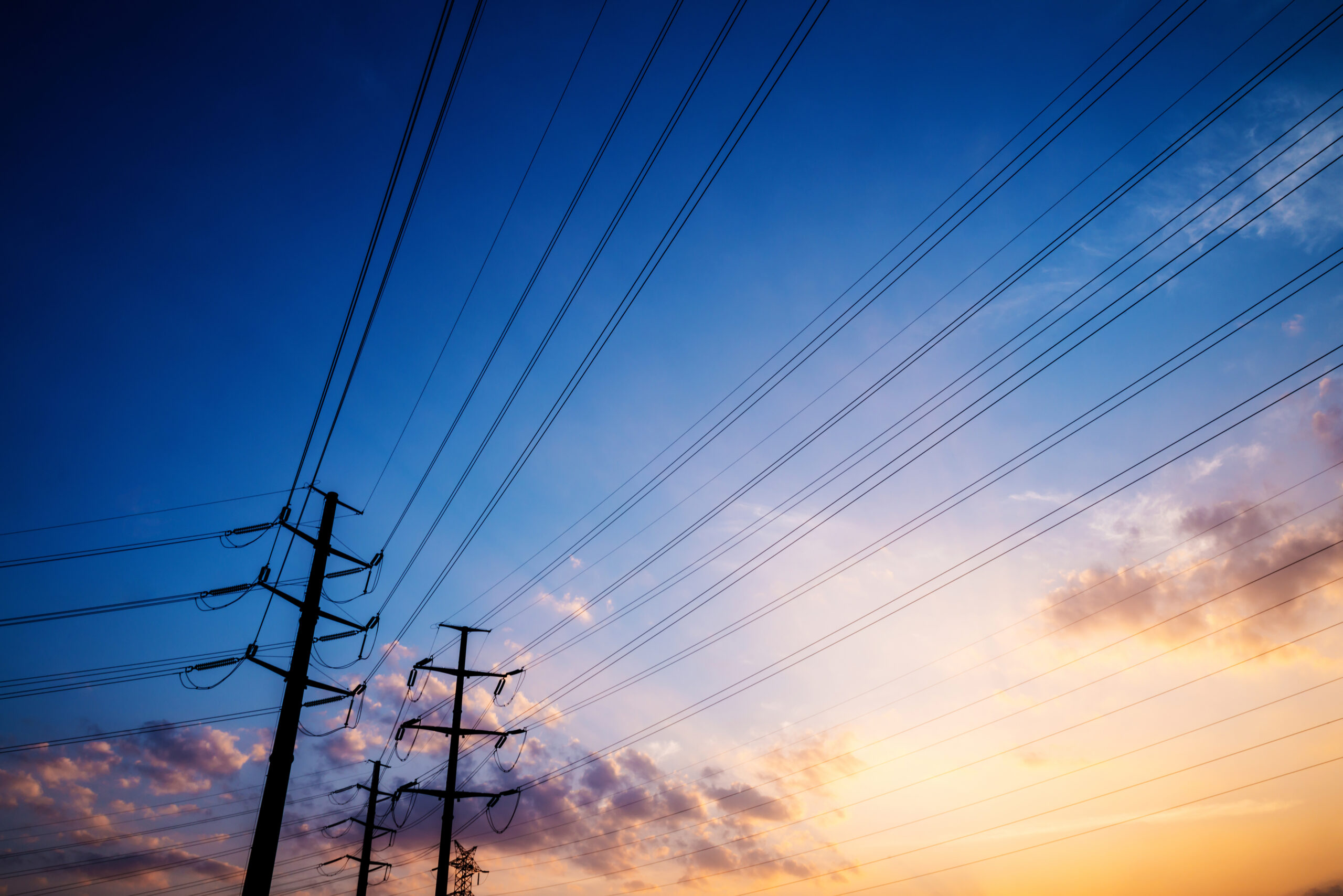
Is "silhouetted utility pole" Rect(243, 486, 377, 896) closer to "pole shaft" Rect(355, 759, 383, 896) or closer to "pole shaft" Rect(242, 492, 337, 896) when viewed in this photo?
"pole shaft" Rect(242, 492, 337, 896)

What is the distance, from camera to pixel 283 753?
12.5m

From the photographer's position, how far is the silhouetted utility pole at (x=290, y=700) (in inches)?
452

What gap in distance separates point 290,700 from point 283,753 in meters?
1.01

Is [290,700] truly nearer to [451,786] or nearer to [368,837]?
[451,786]

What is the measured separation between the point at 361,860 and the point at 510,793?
13246mm

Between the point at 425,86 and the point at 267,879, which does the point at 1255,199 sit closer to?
the point at 425,86

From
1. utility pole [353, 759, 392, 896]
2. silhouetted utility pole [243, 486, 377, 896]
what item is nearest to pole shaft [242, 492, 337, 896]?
silhouetted utility pole [243, 486, 377, 896]

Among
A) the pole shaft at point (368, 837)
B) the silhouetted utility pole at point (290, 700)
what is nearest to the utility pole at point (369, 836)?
the pole shaft at point (368, 837)

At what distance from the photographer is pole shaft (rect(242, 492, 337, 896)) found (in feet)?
37.4

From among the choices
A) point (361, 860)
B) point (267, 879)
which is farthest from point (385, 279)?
point (361, 860)

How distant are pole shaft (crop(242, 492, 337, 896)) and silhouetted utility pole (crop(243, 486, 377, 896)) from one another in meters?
0.01

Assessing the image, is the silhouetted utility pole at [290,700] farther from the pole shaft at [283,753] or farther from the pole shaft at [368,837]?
the pole shaft at [368,837]

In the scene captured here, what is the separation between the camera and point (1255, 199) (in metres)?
10.3

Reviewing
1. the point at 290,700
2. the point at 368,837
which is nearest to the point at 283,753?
the point at 290,700
